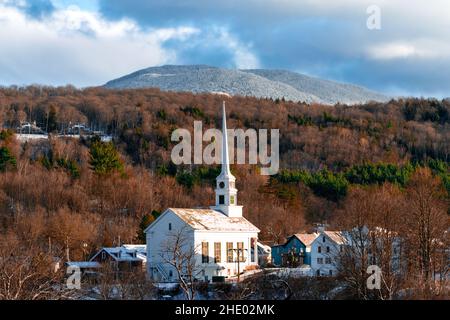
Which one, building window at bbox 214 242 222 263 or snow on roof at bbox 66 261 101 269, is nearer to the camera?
snow on roof at bbox 66 261 101 269

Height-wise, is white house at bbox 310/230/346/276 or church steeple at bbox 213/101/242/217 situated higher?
church steeple at bbox 213/101/242/217

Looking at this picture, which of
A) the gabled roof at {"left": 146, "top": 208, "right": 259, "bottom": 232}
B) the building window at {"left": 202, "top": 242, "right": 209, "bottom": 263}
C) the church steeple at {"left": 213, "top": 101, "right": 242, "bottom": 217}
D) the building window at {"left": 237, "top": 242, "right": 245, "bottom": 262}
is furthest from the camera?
the church steeple at {"left": 213, "top": 101, "right": 242, "bottom": 217}

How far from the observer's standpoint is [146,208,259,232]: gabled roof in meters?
72.7

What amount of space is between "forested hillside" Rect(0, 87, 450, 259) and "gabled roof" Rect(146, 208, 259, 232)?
9843mm

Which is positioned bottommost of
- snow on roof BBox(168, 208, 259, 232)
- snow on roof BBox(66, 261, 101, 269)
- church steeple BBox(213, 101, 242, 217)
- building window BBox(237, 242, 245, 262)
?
snow on roof BBox(66, 261, 101, 269)

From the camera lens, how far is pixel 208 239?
73062mm

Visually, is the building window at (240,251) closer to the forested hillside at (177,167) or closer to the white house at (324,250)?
the white house at (324,250)

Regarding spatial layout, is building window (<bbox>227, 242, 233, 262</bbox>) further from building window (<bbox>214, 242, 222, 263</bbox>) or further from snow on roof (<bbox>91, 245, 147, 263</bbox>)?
snow on roof (<bbox>91, 245, 147, 263</bbox>)

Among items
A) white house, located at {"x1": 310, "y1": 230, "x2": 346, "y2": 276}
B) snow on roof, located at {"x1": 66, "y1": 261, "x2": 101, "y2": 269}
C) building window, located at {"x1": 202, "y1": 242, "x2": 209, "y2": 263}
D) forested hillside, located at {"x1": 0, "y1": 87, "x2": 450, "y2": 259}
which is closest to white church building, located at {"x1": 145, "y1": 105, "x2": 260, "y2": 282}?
building window, located at {"x1": 202, "y1": 242, "x2": 209, "y2": 263}

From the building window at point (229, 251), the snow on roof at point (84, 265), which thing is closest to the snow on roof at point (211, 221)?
the building window at point (229, 251)

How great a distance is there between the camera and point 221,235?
7431 cm

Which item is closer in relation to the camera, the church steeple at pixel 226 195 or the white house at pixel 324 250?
the white house at pixel 324 250

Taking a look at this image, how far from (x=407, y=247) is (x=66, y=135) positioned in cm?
10588

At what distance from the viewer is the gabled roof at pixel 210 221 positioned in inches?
2862
